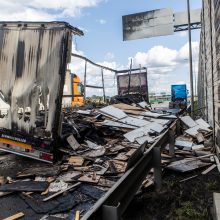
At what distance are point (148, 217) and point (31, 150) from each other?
141 inches

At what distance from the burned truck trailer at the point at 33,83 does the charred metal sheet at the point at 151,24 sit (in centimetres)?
2356

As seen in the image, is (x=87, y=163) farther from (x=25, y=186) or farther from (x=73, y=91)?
(x=73, y=91)

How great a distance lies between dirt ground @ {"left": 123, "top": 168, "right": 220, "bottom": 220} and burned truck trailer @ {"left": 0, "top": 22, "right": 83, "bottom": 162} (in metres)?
2.72

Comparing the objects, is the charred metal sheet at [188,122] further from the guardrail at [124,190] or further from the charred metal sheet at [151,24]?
the charred metal sheet at [151,24]

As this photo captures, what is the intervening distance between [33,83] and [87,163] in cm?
229

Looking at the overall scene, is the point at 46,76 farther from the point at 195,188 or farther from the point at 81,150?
the point at 195,188

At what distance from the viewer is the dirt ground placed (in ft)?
14.8

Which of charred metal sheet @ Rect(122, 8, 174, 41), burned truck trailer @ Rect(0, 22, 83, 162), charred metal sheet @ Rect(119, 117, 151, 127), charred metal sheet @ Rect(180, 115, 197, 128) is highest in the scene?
charred metal sheet @ Rect(122, 8, 174, 41)

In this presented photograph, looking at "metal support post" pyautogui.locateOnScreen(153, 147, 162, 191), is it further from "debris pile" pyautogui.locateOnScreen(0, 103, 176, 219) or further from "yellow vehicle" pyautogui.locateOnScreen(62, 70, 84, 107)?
"yellow vehicle" pyautogui.locateOnScreen(62, 70, 84, 107)

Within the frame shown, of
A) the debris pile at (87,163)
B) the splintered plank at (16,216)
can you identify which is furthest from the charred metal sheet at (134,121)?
the splintered plank at (16,216)

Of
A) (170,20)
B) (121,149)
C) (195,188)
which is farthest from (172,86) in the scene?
(195,188)

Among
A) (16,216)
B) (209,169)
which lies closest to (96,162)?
(209,169)

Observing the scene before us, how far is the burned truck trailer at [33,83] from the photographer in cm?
691

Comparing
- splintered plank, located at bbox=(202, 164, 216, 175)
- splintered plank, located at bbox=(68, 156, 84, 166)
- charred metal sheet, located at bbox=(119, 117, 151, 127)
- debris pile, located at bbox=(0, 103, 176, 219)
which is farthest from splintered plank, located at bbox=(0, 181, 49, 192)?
charred metal sheet, located at bbox=(119, 117, 151, 127)
